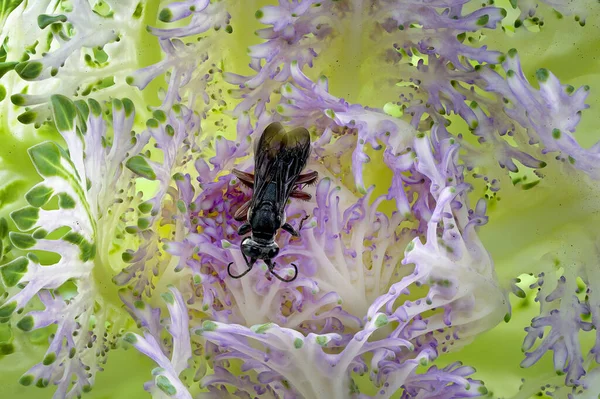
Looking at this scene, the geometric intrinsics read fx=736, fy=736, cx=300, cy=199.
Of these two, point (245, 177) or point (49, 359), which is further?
point (245, 177)

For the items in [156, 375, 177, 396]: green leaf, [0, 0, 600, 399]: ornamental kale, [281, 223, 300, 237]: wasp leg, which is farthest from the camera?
[281, 223, 300, 237]: wasp leg

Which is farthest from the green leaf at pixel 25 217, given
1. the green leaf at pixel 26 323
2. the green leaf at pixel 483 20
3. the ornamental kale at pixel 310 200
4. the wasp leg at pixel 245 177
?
the green leaf at pixel 483 20

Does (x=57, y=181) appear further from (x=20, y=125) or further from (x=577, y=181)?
(x=577, y=181)

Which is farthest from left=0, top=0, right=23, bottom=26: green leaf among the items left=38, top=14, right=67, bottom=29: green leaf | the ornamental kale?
left=38, top=14, right=67, bottom=29: green leaf

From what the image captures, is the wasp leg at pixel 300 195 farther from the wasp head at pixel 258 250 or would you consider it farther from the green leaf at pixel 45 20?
the green leaf at pixel 45 20

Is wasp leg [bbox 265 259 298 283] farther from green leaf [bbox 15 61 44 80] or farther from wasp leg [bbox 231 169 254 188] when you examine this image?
green leaf [bbox 15 61 44 80]

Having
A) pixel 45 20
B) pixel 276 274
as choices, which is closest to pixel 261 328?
pixel 276 274

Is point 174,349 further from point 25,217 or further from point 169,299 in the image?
point 25,217
